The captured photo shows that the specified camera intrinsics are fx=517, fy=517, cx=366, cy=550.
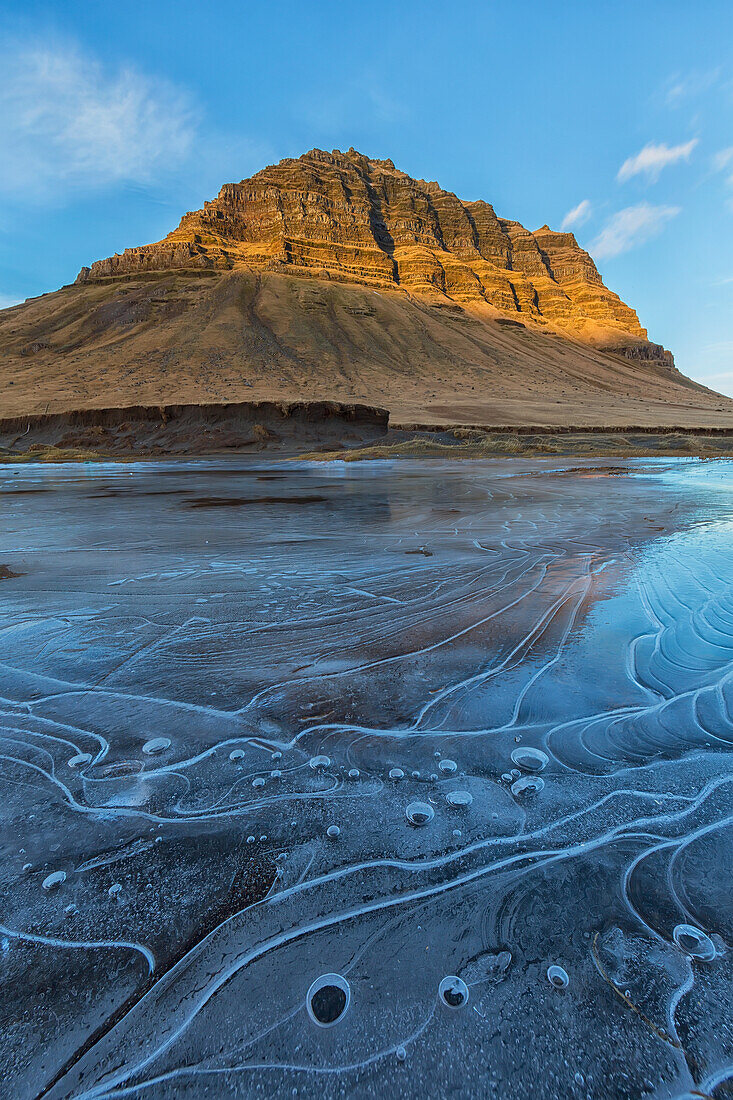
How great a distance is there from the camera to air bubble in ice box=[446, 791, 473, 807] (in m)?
1.63

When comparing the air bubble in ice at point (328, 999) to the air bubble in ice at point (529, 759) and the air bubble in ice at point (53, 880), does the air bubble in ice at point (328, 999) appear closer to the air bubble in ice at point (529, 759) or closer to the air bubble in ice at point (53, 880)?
the air bubble in ice at point (53, 880)

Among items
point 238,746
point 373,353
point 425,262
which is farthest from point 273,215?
point 238,746

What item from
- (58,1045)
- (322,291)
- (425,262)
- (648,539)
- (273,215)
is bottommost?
(58,1045)

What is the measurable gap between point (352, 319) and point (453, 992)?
68.4 metres

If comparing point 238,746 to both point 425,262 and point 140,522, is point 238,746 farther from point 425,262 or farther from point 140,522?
point 425,262

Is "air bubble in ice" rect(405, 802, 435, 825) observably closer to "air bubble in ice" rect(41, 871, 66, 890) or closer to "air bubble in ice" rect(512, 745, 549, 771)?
"air bubble in ice" rect(512, 745, 549, 771)

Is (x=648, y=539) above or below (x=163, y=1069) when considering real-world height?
above

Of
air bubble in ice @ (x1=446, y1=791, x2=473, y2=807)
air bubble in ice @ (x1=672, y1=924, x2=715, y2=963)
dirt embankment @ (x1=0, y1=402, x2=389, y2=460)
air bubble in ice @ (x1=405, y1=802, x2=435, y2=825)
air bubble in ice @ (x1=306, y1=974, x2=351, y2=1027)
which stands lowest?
air bubble in ice @ (x1=306, y1=974, x2=351, y2=1027)

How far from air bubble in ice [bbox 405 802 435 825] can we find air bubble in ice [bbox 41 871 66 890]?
3.12 ft

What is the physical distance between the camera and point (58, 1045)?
98cm

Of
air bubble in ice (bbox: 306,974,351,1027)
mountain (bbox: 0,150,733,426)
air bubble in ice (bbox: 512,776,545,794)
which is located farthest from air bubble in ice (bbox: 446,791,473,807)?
mountain (bbox: 0,150,733,426)

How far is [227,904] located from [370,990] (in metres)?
0.40

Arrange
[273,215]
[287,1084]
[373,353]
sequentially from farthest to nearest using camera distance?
1. [273,215]
2. [373,353]
3. [287,1084]

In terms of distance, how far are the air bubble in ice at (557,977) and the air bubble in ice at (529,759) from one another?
0.72 metres
